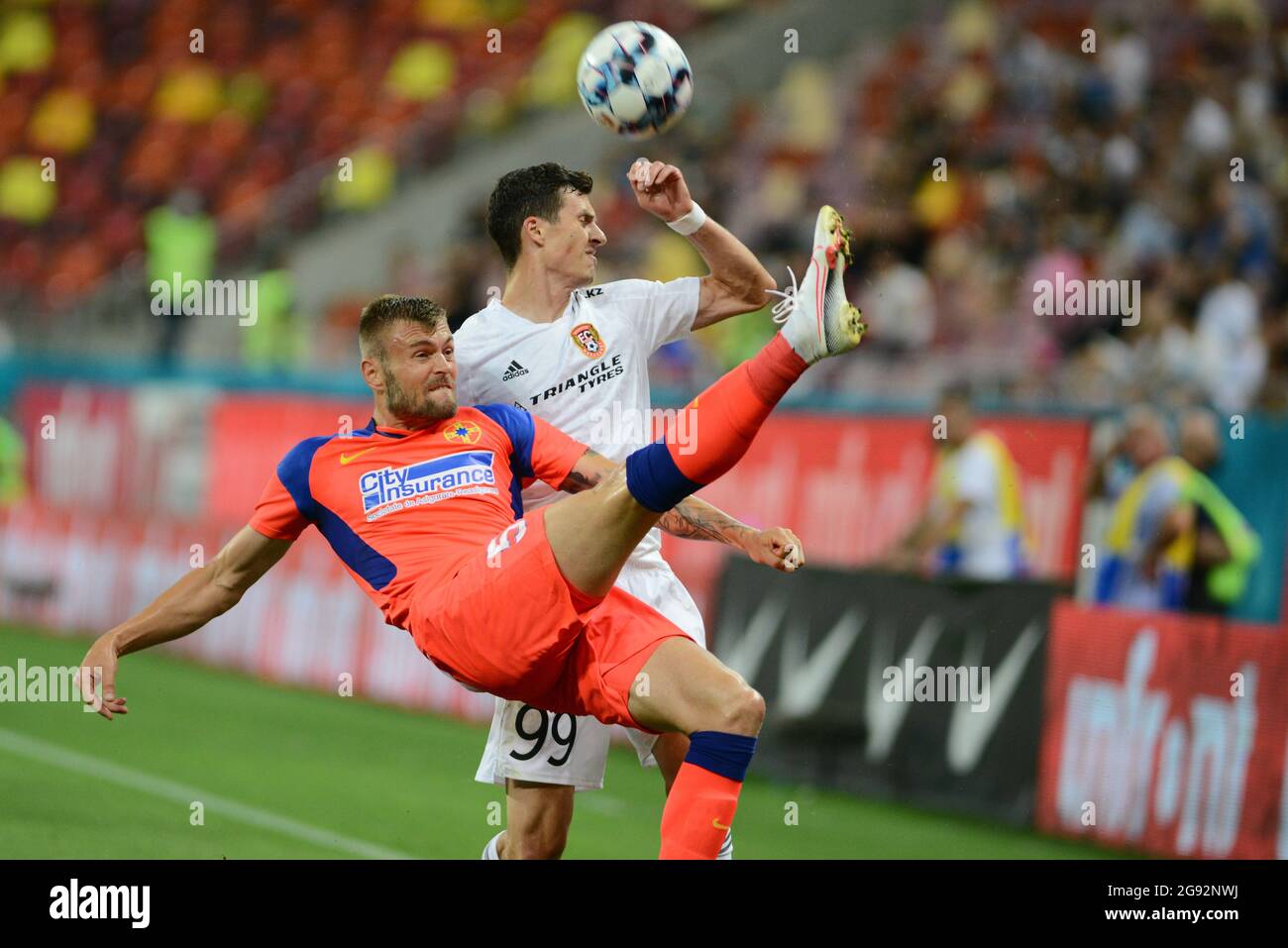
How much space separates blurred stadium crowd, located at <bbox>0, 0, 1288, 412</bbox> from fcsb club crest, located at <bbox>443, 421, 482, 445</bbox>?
608 cm

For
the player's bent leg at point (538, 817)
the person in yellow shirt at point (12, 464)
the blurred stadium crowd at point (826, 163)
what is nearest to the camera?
the player's bent leg at point (538, 817)

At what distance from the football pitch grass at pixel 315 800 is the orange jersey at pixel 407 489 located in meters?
2.16

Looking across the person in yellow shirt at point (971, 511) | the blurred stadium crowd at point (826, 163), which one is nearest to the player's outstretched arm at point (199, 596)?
the person in yellow shirt at point (971, 511)

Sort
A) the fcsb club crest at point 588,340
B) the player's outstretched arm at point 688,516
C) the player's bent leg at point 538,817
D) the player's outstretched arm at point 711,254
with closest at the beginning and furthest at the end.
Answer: the player's outstretched arm at point 688,516
the player's outstretched arm at point 711,254
the player's bent leg at point 538,817
the fcsb club crest at point 588,340

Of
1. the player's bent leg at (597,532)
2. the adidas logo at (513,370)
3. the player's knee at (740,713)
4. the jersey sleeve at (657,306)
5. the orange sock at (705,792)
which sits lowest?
the orange sock at (705,792)

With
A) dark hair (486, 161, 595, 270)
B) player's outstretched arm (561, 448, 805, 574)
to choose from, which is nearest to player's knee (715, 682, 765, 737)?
player's outstretched arm (561, 448, 805, 574)

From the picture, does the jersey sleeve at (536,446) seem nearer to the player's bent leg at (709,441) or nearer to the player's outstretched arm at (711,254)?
the player's bent leg at (709,441)

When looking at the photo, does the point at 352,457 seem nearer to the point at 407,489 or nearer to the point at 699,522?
the point at 407,489

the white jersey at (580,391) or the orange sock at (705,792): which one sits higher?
the white jersey at (580,391)

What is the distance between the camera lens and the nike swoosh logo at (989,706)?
10.1 meters

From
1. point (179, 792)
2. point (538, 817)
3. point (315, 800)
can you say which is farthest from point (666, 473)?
point (179, 792)

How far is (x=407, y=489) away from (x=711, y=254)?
1.38 meters

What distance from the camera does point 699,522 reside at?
594 centimetres
